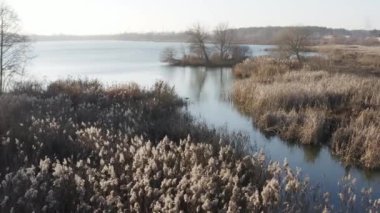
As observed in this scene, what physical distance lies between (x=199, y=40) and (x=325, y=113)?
33196 millimetres

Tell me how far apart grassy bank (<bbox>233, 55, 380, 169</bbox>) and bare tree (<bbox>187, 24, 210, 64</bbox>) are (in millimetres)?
25974

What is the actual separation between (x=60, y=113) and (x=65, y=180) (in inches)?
258

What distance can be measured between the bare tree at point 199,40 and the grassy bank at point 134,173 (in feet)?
111

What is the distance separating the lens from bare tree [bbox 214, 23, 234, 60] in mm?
47809

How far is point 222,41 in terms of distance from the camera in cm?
4803

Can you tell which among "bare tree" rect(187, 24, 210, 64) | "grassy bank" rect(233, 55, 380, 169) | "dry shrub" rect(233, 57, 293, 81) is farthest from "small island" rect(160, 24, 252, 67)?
"grassy bank" rect(233, 55, 380, 169)

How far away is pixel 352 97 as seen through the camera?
15984 mm

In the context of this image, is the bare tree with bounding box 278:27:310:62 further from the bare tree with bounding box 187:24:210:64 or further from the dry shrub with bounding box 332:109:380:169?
the dry shrub with bounding box 332:109:380:169

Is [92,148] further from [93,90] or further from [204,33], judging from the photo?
[204,33]

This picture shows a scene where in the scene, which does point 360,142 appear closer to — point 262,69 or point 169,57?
point 262,69

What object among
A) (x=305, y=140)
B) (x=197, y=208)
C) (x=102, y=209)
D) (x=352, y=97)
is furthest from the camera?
(x=352, y=97)

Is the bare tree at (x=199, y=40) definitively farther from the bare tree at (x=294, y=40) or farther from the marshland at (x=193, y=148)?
the marshland at (x=193, y=148)

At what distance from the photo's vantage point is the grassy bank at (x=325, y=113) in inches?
432

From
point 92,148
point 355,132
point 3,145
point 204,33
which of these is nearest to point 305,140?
point 355,132
